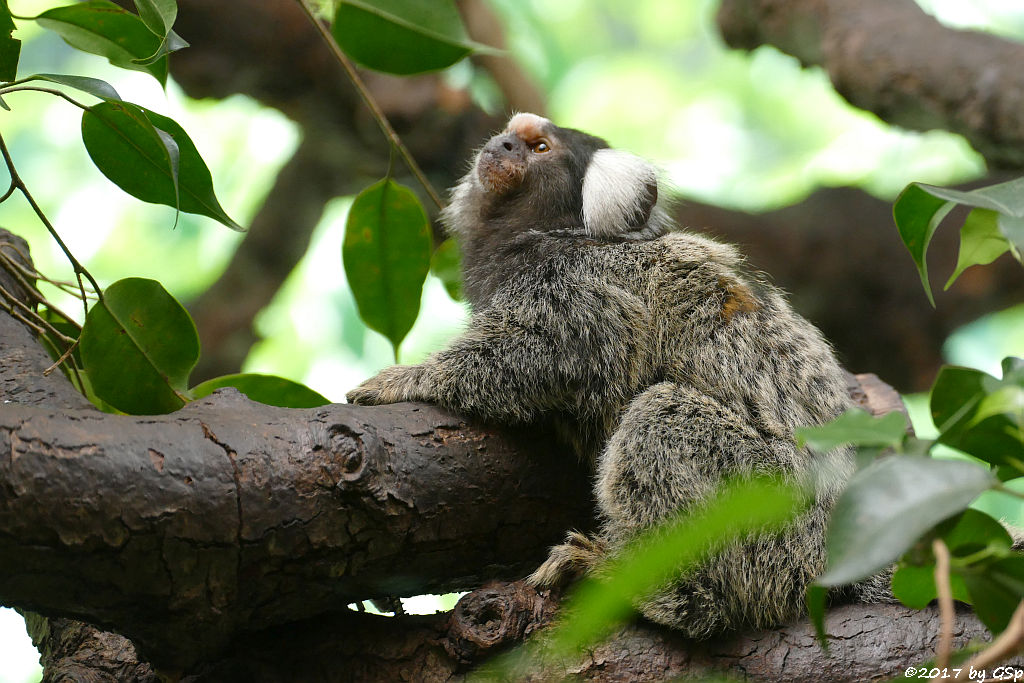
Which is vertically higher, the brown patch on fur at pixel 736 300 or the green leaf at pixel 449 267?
the green leaf at pixel 449 267

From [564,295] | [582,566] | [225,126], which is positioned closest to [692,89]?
[225,126]

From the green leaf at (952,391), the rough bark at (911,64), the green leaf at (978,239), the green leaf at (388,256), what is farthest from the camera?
the rough bark at (911,64)

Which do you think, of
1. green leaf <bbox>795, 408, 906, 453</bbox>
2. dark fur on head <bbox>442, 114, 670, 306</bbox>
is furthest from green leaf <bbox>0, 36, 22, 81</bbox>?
green leaf <bbox>795, 408, 906, 453</bbox>

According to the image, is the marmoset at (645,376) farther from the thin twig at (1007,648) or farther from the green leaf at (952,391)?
the thin twig at (1007,648)

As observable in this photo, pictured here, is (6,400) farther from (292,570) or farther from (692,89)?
(692,89)

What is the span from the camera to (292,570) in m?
2.08

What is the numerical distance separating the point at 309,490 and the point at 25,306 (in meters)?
1.12

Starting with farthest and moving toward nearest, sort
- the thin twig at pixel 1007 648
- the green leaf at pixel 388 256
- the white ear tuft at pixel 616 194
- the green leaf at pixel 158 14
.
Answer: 1. the white ear tuft at pixel 616 194
2. the green leaf at pixel 388 256
3. the green leaf at pixel 158 14
4. the thin twig at pixel 1007 648

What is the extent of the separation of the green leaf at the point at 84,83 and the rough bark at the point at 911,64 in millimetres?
3953

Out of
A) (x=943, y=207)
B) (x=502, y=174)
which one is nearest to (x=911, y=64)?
(x=502, y=174)

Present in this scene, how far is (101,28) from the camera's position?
2270 millimetres

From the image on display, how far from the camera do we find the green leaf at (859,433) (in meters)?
1.19

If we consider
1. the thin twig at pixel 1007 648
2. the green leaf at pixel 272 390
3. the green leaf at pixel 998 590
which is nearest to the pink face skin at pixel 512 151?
the green leaf at pixel 272 390

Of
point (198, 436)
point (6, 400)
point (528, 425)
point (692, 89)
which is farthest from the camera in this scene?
point (692, 89)
